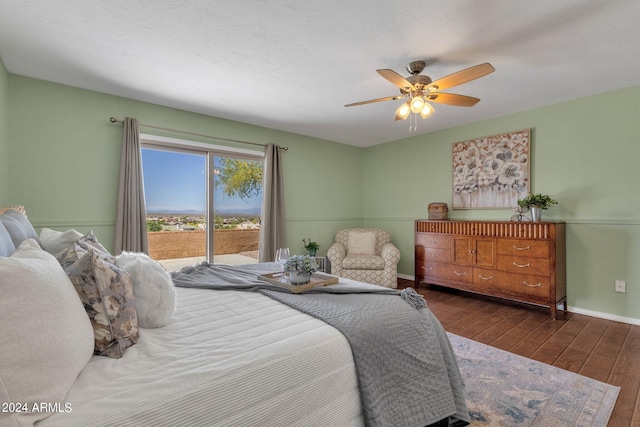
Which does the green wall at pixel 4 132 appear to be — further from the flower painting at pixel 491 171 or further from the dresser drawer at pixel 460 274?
the flower painting at pixel 491 171

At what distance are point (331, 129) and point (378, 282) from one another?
242 centimetres

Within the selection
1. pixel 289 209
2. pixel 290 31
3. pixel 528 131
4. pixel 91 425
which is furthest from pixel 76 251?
pixel 528 131

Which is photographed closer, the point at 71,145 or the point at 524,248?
the point at 71,145

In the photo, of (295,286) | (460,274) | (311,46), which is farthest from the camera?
(460,274)

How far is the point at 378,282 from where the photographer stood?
439 centimetres

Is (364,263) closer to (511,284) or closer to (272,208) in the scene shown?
(272,208)

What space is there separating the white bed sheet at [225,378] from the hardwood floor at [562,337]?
173 cm

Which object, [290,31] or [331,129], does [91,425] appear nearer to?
[290,31]

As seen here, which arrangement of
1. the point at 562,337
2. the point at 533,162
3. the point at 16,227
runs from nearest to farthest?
the point at 16,227, the point at 562,337, the point at 533,162

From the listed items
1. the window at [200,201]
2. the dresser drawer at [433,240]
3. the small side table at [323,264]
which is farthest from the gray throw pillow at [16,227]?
the dresser drawer at [433,240]

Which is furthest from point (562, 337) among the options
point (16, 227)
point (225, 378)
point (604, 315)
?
point (16, 227)

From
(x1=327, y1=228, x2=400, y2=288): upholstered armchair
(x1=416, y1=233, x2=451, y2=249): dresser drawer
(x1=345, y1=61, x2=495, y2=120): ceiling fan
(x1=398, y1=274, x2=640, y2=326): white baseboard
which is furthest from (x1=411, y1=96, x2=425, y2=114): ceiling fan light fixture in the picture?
(x1=398, y1=274, x2=640, y2=326): white baseboard

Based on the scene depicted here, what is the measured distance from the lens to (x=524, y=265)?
3.38 metres

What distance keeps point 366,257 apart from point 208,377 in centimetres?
376
